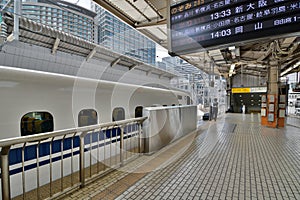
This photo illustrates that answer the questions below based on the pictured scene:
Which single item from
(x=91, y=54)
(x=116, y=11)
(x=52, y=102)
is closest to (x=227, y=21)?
(x=116, y=11)

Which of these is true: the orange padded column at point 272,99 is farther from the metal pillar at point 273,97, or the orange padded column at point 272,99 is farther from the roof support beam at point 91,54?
the roof support beam at point 91,54

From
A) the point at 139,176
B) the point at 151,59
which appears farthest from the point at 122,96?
the point at 151,59

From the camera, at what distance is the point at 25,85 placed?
287cm

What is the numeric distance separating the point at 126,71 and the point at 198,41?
4.82 meters

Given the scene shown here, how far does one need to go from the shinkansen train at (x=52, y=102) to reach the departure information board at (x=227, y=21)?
80.9 inches

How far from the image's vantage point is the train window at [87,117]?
12.4 feet

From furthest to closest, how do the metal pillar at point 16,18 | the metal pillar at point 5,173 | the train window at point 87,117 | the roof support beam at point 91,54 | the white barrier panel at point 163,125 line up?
1. the roof support beam at point 91,54
2. the white barrier panel at point 163,125
3. the train window at point 87,117
4. the metal pillar at point 16,18
5. the metal pillar at point 5,173

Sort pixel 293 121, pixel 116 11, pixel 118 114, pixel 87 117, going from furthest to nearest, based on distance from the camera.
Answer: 1. pixel 293 121
2. pixel 118 114
3. pixel 116 11
4. pixel 87 117

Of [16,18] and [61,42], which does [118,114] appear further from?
[16,18]

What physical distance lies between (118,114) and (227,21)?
3.34 meters

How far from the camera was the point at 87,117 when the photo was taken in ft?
12.9

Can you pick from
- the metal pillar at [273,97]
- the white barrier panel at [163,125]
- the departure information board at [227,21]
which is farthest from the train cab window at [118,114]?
the metal pillar at [273,97]

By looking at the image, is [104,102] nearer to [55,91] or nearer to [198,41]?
[55,91]

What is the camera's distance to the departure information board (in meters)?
2.32
